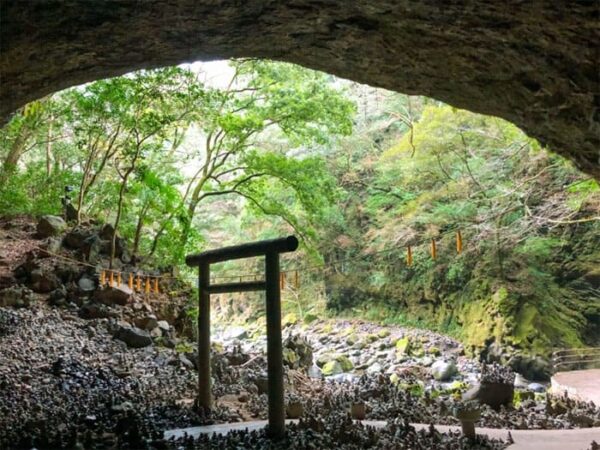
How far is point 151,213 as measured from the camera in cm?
1260

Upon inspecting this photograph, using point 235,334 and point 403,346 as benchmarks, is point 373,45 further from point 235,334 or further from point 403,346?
point 235,334

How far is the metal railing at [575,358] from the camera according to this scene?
478 inches

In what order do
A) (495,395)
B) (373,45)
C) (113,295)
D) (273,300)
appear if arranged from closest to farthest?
(373,45) → (273,300) → (495,395) → (113,295)

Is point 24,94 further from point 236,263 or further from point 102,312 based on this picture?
point 236,263

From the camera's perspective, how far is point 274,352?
5035 mm

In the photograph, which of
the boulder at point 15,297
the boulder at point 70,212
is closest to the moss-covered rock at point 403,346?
the boulder at point 70,212

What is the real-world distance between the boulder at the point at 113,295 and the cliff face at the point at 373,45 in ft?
24.4

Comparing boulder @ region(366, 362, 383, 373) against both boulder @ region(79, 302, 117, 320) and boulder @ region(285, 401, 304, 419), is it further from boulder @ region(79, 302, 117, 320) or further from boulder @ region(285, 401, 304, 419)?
boulder @ region(285, 401, 304, 419)

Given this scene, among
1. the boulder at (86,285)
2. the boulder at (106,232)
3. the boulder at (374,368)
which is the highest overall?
the boulder at (106,232)

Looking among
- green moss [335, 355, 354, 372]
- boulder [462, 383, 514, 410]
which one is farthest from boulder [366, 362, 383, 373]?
boulder [462, 383, 514, 410]

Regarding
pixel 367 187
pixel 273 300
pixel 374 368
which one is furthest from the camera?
pixel 367 187

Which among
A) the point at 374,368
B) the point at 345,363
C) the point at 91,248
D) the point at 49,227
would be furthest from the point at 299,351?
the point at 49,227

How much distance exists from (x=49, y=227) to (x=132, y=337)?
13.4 ft

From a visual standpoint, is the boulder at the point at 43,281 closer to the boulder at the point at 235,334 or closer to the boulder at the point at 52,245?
the boulder at the point at 52,245
